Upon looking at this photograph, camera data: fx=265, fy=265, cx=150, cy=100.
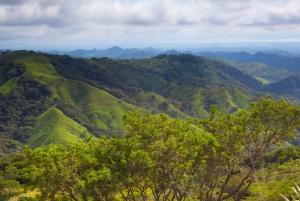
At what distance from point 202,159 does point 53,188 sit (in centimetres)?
1055

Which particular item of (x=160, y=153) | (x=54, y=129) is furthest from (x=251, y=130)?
(x=54, y=129)

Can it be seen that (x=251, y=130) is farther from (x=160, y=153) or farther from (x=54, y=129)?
(x=54, y=129)

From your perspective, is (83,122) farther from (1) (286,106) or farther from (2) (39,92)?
(1) (286,106)

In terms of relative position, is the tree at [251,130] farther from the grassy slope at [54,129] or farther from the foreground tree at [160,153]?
the grassy slope at [54,129]

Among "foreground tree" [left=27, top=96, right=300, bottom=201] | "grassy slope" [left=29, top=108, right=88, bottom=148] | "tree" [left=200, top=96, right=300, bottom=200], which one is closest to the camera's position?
"foreground tree" [left=27, top=96, right=300, bottom=201]

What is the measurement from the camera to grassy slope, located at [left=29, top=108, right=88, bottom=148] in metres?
142

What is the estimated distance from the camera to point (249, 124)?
20375 mm

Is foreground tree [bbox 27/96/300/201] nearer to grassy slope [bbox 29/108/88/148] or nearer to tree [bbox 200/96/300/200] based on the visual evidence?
tree [bbox 200/96/300/200]

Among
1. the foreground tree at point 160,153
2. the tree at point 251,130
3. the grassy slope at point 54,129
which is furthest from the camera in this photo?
the grassy slope at point 54,129

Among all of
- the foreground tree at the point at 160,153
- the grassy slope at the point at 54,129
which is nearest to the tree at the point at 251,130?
the foreground tree at the point at 160,153

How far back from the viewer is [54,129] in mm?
149625

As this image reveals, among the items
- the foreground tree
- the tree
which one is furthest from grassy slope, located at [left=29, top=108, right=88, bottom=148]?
the tree

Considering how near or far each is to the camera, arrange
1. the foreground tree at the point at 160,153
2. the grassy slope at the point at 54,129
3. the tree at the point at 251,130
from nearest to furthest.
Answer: the foreground tree at the point at 160,153 < the tree at the point at 251,130 < the grassy slope at the point at 54,129

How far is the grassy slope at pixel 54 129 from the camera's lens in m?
142
